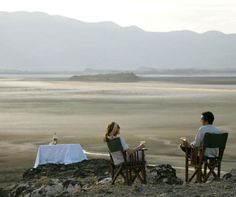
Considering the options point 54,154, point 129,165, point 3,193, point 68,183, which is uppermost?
point 129,165

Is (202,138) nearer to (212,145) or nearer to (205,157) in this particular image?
(212,145)

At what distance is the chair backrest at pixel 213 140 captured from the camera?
33.8ft

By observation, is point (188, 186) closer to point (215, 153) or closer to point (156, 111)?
point (215, 153)

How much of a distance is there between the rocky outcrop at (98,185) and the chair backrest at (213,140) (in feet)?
1.88

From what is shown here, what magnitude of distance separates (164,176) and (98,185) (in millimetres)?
1208

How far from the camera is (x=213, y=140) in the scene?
1037 cm

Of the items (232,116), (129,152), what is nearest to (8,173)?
(129,152)

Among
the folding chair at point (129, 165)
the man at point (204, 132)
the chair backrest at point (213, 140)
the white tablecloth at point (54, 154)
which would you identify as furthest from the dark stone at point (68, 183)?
the white tablecloth at point (54, 154)

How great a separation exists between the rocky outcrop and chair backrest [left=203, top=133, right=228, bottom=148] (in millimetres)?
574

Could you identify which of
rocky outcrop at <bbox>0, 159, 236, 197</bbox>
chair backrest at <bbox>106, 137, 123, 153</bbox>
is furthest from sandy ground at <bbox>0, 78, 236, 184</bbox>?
chair backrest at <bbox>106, 137, 123, 153</bbox>

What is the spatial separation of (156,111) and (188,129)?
868cm

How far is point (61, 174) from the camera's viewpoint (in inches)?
489

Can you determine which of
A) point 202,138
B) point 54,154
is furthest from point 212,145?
point 54,154

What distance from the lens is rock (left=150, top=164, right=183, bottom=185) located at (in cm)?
1061
